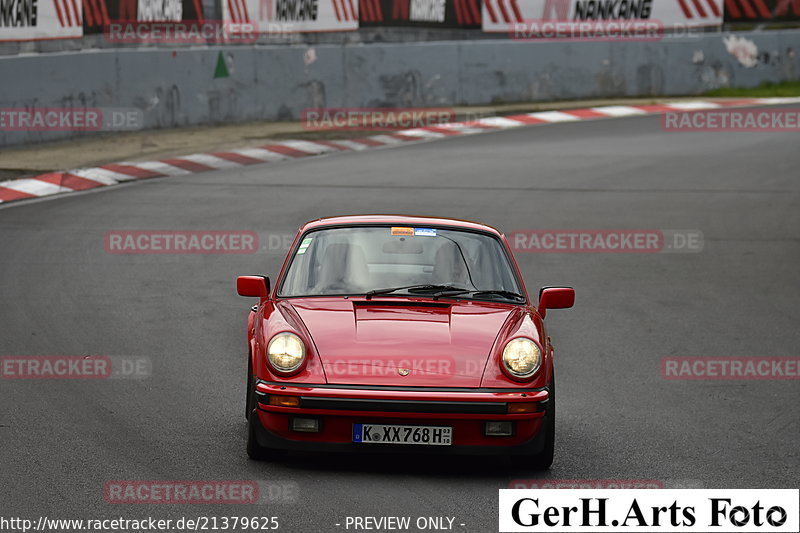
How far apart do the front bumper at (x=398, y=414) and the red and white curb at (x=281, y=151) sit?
1089cm

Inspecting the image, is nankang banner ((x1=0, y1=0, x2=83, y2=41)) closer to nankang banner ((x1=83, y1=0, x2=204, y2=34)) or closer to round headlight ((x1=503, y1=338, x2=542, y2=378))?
nankang banner ((x1=83, y1=0, x2=204, y2=34))

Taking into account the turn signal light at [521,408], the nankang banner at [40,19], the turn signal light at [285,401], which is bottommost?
the turn signal light at [521,408]

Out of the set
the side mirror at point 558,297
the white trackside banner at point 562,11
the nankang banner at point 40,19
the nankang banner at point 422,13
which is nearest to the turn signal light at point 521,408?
the side mirror at point 558,297

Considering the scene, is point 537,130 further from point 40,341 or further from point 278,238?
point 40,341

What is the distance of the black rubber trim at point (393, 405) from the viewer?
6.50 meters

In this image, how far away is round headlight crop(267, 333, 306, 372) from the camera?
6727 mm

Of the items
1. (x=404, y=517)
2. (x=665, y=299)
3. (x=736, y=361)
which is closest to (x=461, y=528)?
(x=404, y=517)

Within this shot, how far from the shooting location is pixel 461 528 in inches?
229

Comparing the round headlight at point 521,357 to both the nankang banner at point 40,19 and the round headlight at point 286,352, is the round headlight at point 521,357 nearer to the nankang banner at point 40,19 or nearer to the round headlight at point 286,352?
the round headlight at point 286,352

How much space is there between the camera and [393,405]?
6496 mm

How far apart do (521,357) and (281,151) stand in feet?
47.1

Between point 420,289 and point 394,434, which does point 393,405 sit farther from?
point 420,289

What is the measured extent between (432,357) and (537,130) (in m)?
16.9

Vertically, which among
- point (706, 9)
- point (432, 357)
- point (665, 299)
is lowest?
point (665, 299)
